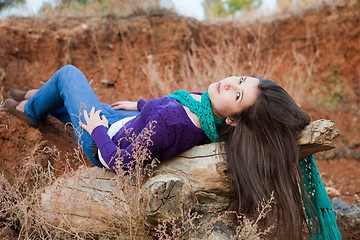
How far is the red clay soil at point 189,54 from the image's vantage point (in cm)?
591

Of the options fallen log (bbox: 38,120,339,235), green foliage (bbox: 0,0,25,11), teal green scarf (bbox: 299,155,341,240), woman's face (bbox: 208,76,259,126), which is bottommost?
teal green scarf (bbox: 299,155,341,240)

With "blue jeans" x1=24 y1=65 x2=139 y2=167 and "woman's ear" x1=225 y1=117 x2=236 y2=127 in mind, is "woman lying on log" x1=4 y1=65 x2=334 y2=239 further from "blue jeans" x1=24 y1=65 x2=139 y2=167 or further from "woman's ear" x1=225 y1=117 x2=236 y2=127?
"blue jeans" x1=24 y1=65 x2=139 y2=167

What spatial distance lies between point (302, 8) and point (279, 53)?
4.07 feet

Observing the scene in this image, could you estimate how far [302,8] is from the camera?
28.0ft

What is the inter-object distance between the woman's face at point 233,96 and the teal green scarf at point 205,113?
56 mm

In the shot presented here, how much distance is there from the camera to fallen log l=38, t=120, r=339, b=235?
221 cm

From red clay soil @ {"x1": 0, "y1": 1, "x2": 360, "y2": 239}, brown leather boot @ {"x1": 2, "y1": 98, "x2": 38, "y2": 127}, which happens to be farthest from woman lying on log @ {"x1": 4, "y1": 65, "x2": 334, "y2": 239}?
red clay soil @ {"x1": 0, "y1": 1, "x2": 360, "y2": 239}

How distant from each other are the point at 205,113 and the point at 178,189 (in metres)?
0.64

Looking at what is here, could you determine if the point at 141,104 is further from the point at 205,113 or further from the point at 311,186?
the point at 311,186

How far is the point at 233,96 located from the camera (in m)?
2.49

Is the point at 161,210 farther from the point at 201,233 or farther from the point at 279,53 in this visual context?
the point at 279,53

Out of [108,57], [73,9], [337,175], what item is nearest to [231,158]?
[337,175]

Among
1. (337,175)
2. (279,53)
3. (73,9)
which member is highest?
(73,9)

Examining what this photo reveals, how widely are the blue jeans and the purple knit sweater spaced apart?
38 cm
